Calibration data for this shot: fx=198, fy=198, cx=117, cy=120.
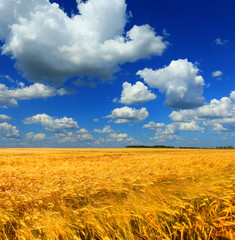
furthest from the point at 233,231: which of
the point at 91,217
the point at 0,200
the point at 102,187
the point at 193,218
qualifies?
the point at 0,200

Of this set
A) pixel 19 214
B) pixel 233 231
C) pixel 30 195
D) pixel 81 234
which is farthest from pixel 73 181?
pixel 233 231

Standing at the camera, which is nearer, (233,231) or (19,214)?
(233,231)

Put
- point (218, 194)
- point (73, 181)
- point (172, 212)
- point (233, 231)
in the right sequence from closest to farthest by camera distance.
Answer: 1. point (233, 231)
2. point (172, 212)
3. point (218, 194)
4. point (73, 181)

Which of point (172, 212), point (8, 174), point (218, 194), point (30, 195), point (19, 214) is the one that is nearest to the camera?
point (172, 212)

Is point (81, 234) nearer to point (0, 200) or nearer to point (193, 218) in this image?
point (193, 218)

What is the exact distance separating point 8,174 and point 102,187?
353cm

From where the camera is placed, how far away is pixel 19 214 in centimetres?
354

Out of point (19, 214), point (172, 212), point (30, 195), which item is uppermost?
point (172, 212)

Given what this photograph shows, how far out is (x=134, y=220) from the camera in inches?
105

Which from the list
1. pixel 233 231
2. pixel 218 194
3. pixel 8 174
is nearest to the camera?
pixel 233 231

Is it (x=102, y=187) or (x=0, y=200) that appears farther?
(x=102, y=187)

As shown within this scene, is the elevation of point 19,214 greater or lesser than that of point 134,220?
lesser

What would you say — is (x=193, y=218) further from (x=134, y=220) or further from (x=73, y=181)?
(x=73, y=181)

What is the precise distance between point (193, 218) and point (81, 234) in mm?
1404
